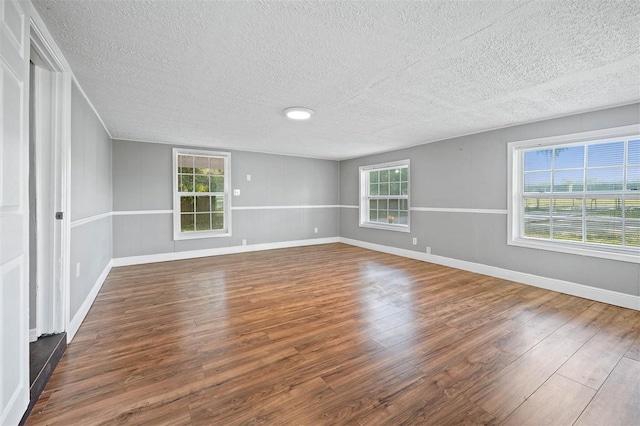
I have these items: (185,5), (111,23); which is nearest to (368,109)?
(185,5)

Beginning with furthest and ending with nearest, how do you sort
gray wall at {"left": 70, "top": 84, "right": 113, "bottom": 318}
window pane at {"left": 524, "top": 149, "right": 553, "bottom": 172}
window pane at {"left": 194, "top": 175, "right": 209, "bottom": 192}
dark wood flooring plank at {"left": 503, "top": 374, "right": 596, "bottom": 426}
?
1. window pane at {"left": 194, "top": 175, "right": 209, "bottom": 192}
2. window pane at {"left": 524, "top": 149, "right": 553, "bottom": 172}
3. gray wall at {"left": 70, "top": 84, "right": 113, "bottom": 318}
4. dark wood flooring plank at {"left": 503, "top": 374, "right": 596, "bottom": 426}

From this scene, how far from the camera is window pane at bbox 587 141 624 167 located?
122 inches

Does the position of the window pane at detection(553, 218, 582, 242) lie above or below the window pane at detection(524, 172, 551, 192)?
below

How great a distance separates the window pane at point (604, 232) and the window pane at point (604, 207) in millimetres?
87

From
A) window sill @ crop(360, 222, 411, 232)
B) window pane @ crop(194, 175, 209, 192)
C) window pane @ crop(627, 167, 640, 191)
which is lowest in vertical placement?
window sill @ crop(360, 222, 411, 232)

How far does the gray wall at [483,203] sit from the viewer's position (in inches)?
124

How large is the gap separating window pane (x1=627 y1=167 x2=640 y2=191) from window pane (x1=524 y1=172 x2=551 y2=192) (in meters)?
0.73

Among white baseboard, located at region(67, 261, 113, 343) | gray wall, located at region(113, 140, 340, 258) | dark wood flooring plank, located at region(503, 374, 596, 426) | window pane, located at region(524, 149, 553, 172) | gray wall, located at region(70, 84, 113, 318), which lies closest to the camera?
dark wood flooring plank, located at region(503, 374, 596, 426)

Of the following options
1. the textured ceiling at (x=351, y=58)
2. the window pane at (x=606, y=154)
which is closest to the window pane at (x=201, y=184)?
the textured ceiling at (x=351, y=58)

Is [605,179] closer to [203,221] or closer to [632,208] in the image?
[632,208]

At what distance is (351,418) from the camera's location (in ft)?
4.76

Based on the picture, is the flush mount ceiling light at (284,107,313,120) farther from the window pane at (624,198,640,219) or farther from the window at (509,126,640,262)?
the window pane at (624,198,640,219)

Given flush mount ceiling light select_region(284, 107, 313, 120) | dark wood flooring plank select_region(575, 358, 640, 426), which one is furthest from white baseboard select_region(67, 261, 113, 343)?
dark wood flooring plank select_region(575, 358, 640, 426)

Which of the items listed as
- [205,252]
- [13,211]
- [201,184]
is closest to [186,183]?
[201,184]
